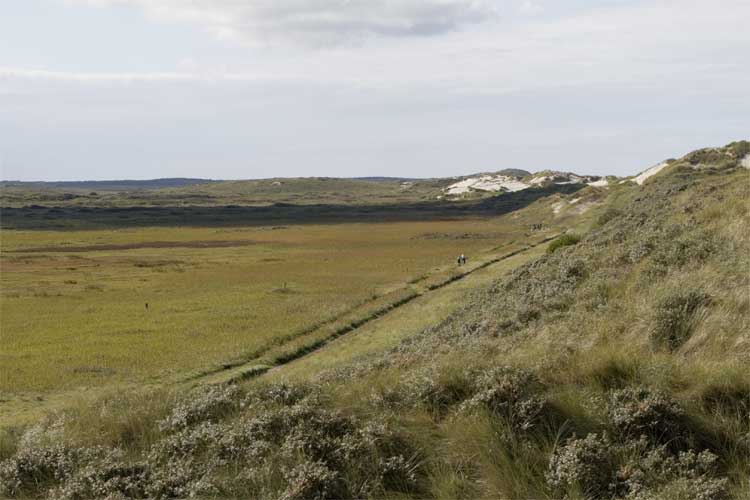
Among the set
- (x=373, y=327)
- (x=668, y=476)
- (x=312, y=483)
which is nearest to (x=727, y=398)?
(x=668, y=476)

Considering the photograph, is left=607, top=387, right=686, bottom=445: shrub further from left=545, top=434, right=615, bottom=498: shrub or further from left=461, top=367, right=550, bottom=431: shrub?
left=461, top=367, right=550, bottom=431: shrub

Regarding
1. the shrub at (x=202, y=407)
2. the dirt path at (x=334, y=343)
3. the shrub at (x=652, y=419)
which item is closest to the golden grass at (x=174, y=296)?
the dirt path at (x=334, y=343)

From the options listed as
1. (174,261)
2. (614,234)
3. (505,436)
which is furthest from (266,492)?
(174,261)

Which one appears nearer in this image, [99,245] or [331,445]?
[331,445]

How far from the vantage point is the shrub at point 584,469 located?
7840mm

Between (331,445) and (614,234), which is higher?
(614,234)

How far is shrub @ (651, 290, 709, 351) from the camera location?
1218 cm

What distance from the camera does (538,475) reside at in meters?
8.29

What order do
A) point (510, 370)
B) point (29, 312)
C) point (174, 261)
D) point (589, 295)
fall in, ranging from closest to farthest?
point (510, 370)
point (589, 295)
point (29, 312)
point (174, 261)

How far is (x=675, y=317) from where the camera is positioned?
12555 mm

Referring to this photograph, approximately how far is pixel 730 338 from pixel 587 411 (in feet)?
12.0

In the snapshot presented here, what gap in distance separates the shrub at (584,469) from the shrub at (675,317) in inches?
177

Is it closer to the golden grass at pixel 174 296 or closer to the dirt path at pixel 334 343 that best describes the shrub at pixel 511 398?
the dirt path at pixel 334 343

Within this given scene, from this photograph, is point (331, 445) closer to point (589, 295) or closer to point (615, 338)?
point (615, 338)
